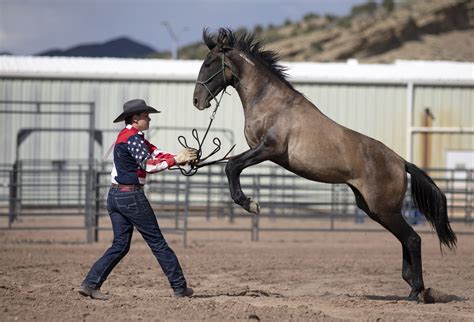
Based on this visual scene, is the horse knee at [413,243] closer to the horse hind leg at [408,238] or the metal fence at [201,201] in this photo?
the horse hind leg at [408,238]

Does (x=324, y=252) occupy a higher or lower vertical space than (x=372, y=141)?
lower

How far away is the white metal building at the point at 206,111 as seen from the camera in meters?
22.1

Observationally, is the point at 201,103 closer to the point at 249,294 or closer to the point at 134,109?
the point at 134,109

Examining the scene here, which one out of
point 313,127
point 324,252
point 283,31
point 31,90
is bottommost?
point 324,252

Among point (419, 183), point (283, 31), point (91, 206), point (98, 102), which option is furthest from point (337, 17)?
point (419, 183)

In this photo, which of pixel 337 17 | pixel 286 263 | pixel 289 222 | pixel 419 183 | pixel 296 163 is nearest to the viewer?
pixel 296 163

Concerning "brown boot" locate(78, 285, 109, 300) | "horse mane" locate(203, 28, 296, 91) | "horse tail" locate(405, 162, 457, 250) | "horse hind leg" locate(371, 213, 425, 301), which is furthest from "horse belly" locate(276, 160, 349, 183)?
"brown boot" locate(78, 285, 109, 300)

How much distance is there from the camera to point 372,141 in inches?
319

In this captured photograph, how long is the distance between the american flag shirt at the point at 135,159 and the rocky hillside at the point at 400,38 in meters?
33.4

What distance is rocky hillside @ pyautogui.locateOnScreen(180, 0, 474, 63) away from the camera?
1622 inches

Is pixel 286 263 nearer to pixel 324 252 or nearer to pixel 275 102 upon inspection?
pixel 324 252

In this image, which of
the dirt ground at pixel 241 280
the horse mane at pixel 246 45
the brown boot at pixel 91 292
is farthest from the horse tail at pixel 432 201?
the brown boot at pixel 91 292

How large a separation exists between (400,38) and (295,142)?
117ft

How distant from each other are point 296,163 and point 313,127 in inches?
15.3
